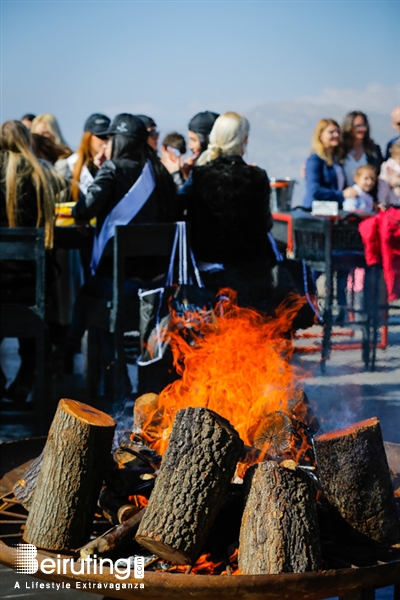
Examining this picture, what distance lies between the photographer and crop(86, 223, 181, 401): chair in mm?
5059

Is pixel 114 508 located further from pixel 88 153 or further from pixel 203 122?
pixel 203 122

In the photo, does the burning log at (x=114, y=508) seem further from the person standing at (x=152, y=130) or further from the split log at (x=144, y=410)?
the person standing at (x=152, y=130)

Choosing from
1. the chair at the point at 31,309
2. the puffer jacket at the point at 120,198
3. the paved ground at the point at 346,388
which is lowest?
the paved ground at the point at 346,388

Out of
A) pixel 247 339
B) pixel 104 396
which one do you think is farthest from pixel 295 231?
pixel 247 339

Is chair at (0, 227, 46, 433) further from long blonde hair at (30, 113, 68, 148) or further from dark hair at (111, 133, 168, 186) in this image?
long blonde hair at (30, 113, 68, 148)

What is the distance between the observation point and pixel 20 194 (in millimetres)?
5320

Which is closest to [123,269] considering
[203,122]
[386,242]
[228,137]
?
[228,137]

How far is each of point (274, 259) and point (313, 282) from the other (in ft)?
0.98

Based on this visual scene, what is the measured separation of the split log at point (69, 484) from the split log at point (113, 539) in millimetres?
115

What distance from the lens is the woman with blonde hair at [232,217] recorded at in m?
5.21

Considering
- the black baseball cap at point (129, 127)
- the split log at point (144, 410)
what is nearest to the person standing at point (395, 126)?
the black baseball cap at point (129, 127)

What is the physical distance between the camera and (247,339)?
372 centimetres

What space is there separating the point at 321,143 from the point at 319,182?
405 mm

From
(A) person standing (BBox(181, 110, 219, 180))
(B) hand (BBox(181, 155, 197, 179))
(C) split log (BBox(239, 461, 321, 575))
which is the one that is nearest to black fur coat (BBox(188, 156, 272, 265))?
(B) hand (BBox(181, 155, 197, 179))
